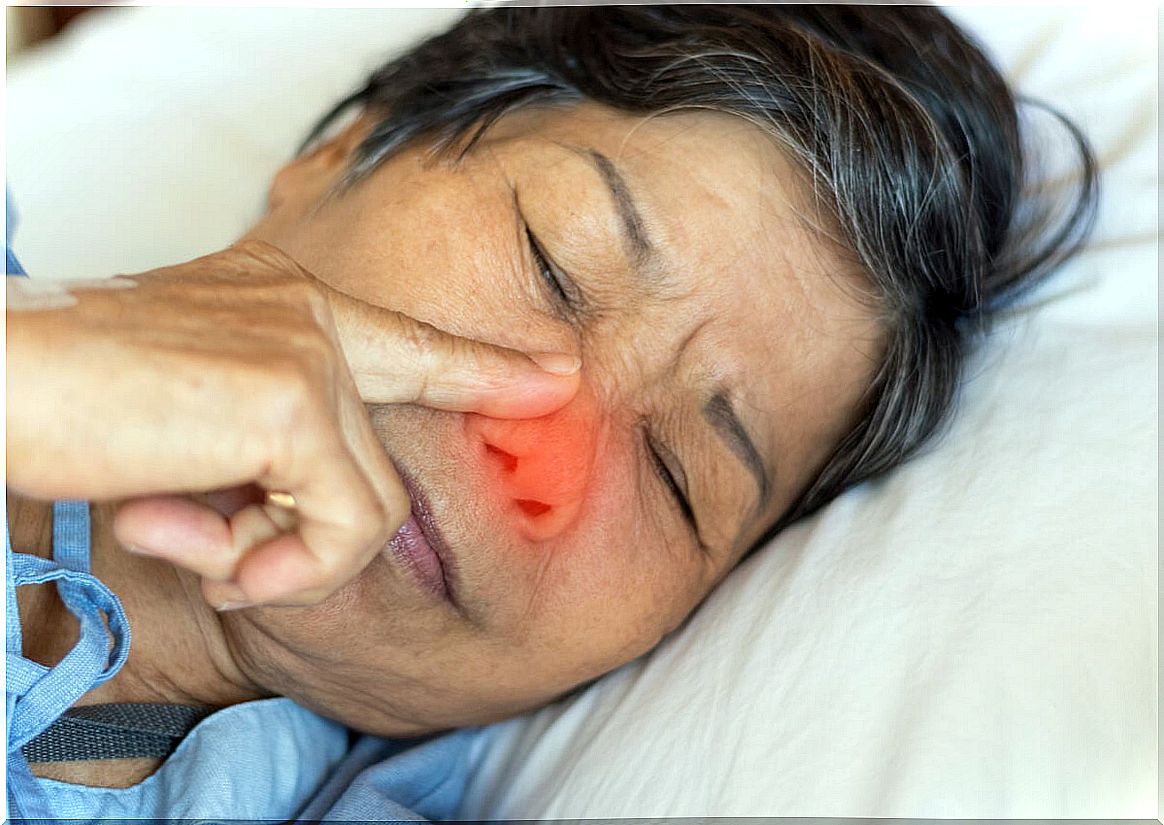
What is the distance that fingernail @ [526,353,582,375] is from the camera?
0.91m

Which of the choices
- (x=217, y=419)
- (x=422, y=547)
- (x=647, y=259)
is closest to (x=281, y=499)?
(x=217, y=419)

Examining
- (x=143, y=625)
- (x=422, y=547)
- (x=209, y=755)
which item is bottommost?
(x=209, y=755)

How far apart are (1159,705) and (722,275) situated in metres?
0.49

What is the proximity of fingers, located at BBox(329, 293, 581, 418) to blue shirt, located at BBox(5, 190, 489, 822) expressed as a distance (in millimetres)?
304

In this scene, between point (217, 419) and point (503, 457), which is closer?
point (217, 419)

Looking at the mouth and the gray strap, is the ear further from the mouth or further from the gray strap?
the gray strap

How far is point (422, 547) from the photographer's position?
36.5 inches

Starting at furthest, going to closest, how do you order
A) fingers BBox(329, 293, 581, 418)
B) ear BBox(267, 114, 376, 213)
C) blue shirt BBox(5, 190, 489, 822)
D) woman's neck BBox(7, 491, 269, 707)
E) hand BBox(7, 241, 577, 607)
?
ear BBox(267, 114, 376, 213), woman's neck BBox(7, 491, 269, 707), blue shirt BBox(5, 190, 489, 822), fingers BBox(329, 293, 581, 418), hand BBox(7, 241, 577, 607)

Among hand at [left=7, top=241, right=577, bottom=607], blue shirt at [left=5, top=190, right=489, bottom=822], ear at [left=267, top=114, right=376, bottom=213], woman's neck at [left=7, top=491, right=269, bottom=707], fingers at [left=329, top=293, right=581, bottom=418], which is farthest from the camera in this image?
ear at [left=267, top=114, right=376, bottom=213]

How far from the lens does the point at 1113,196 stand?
1.26 m

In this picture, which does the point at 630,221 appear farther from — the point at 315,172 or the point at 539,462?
the point at 315,172

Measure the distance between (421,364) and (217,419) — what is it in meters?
0.18

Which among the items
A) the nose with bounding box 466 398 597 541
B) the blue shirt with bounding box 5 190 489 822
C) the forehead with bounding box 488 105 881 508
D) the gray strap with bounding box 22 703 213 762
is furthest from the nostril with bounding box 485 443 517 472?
the gray strap with bounding box 22 703 213 762

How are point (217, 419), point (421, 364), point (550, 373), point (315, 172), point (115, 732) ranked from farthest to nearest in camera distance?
point (315, 172)
point (115, 732)
point (550, 373)
point (421, 364)
point (217, 419)
